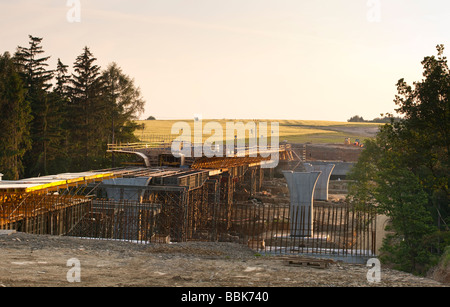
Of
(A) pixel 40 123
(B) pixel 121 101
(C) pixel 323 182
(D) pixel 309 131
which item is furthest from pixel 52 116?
(D) pixel 309 131

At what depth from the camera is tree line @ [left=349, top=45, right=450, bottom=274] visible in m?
21.9

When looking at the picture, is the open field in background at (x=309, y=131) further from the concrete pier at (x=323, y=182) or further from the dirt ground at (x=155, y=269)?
the dirt ground at (x=155, y=269)

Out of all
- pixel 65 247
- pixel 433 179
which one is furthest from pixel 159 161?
pixel 65 247

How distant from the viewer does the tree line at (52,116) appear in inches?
1836

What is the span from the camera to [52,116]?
53344mm

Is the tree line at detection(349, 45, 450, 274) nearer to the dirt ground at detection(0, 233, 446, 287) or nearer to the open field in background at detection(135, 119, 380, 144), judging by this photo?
the dirt ground at detection(0, 233, 446, 287)

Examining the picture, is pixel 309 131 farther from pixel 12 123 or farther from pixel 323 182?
pixel 12 123

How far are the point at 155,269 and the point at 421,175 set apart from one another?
65.3ft

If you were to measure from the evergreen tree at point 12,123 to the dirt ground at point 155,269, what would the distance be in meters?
30.6

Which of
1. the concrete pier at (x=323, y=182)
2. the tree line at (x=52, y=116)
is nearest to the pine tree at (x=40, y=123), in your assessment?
the tree line at (x=52, y=116)

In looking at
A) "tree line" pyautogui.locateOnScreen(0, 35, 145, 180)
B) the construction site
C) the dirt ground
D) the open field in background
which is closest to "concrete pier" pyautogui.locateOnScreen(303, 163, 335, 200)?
the construction site

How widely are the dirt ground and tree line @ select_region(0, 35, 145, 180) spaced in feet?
105

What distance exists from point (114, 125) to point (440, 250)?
176 ft
